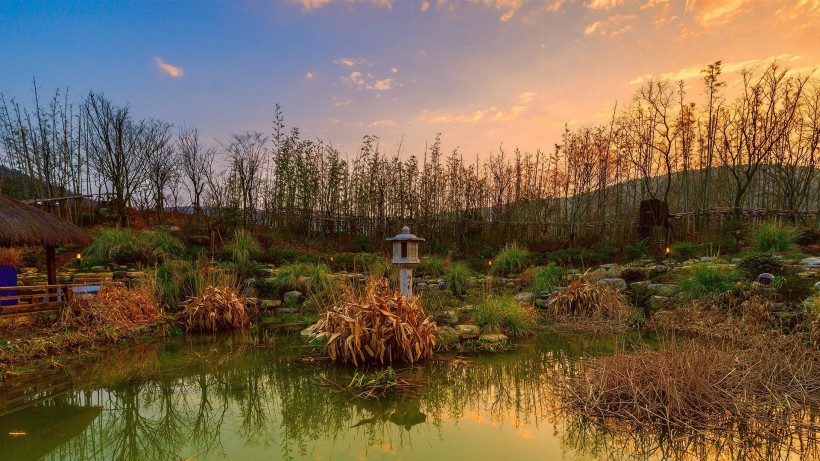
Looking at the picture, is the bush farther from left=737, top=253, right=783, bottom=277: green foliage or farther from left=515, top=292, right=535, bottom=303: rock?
left=737, top=253, right=783, bottom=277: green foliage

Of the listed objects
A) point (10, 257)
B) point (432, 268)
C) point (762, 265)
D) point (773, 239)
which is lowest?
point (432, 268)

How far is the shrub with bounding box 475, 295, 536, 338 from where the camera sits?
6090mm

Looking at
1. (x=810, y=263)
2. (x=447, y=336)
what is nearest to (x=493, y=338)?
(x=447, y=336)

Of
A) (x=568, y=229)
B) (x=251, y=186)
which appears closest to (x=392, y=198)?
(x=251, y=186)

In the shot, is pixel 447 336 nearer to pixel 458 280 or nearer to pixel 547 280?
pixel 547 280

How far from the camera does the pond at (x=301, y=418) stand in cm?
275

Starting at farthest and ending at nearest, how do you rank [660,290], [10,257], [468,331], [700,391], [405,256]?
[10,257] < [660,290] < [468,331] < [405,256] < [700,391]

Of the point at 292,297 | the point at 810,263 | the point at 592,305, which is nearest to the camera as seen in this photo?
the point at 810,263

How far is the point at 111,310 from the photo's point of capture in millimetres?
→ 6156

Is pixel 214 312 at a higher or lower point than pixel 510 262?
lower

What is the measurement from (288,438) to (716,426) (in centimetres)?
298

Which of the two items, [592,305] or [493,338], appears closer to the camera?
[493,338]

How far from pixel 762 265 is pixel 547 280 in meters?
3.34

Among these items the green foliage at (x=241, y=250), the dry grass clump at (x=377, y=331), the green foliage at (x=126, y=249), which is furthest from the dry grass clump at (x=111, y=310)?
the dry grass clump at (x=377, y=331)
